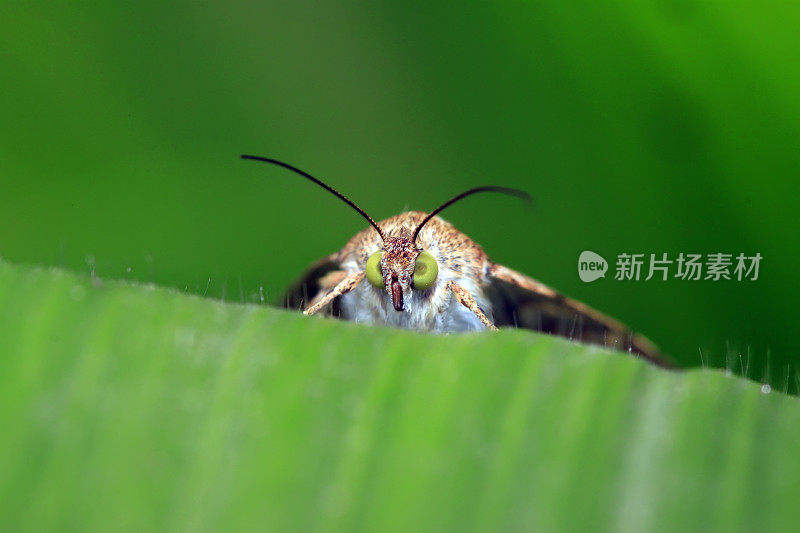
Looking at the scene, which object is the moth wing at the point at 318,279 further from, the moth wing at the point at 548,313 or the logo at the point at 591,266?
the logo at the point at 591,266

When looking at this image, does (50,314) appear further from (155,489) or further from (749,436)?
(749,436)

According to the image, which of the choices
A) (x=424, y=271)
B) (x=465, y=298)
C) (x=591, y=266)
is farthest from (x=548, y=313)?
(x=424, y=271)

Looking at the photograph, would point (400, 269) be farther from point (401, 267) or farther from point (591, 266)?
point (591, 266)

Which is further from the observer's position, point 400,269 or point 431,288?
point 431,288

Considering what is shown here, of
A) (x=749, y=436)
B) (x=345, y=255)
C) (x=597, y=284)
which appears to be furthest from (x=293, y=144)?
(x=749, y=436)

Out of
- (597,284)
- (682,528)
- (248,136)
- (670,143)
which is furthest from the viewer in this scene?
(248,136)
